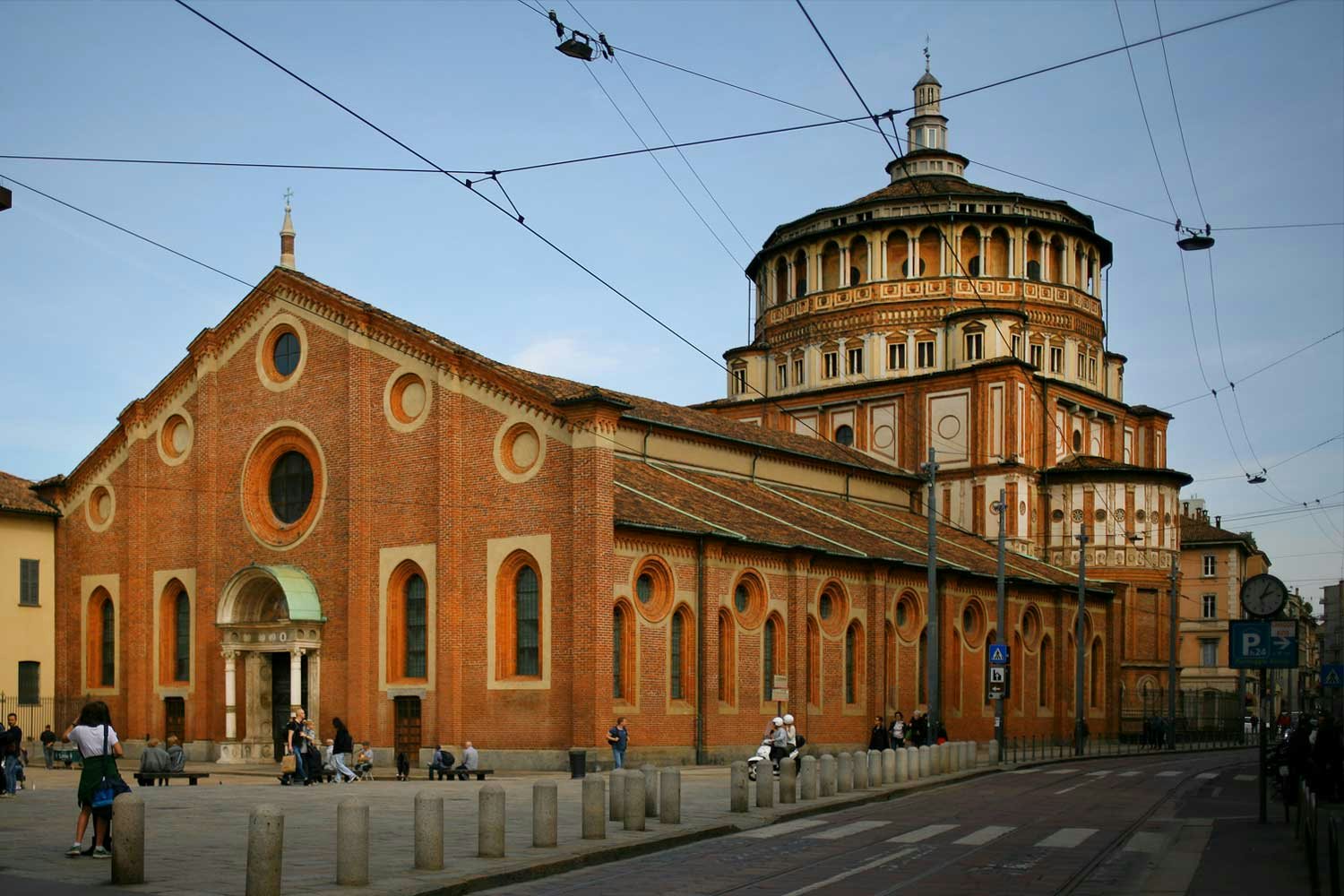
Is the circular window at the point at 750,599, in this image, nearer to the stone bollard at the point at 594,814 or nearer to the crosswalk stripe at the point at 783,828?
the crosswalk stripe at the point at 783,828

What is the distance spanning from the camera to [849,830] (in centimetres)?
2064

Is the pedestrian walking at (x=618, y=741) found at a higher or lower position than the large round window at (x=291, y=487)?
lower

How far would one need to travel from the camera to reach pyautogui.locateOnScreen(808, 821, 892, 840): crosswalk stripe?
19.8 m

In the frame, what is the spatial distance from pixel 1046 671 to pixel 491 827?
137 feet

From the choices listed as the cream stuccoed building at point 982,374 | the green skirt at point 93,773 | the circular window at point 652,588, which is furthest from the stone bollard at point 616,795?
the cream stuccoed building at point 982,374

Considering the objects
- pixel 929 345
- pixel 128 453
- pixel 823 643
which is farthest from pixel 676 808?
pixel 929 345

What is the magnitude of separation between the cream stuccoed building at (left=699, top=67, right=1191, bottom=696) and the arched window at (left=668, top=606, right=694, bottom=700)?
24427 mm

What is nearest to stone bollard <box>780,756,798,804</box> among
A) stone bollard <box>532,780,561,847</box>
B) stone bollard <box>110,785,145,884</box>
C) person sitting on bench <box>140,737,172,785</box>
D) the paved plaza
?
the paved plaza

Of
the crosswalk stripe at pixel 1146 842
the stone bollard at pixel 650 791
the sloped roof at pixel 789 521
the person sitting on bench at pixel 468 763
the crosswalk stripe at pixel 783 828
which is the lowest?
the person sitting on bench at pixel 468 763

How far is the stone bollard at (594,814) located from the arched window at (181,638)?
27.4 meters

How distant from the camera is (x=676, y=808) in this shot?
2000 cm

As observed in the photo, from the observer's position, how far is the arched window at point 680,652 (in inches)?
1454

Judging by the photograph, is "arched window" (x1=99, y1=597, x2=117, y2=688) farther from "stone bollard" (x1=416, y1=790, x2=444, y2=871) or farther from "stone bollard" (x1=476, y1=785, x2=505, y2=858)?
"stone bollard" (x1=416, y1=790, x2=444, y2=871)

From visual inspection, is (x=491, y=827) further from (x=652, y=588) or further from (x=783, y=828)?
(x=652, y=588)
